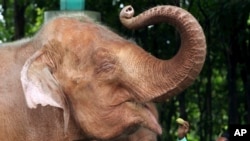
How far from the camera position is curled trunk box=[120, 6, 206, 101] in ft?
13.4

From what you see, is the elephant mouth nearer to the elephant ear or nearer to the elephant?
the elephant

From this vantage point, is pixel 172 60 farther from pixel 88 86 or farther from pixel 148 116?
pixel 88 86

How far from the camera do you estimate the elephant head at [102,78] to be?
14.0 ft

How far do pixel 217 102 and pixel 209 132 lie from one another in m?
4.37

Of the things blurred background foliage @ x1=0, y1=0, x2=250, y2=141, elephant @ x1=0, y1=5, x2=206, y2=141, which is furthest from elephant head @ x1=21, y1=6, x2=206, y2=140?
blurred background foliage @ x1=0, y1=0, x2=250, y2=141

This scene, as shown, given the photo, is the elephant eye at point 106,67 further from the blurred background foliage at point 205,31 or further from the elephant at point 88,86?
the blurred background foliage at point 205,31

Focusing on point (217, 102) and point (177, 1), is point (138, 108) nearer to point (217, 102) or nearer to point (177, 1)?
point (177, 1)

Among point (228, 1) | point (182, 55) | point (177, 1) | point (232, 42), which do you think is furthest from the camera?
point (232, 42)

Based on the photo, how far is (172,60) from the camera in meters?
4.25

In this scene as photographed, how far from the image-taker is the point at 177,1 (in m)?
10.8

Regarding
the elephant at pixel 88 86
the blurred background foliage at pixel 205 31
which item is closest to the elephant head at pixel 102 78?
the elephant at pixel 88 86

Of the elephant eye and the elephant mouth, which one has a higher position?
the elephant eye

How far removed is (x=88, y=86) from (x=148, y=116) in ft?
1.16

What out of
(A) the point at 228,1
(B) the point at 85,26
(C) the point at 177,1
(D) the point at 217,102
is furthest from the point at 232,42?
(B) the point at 85,26
